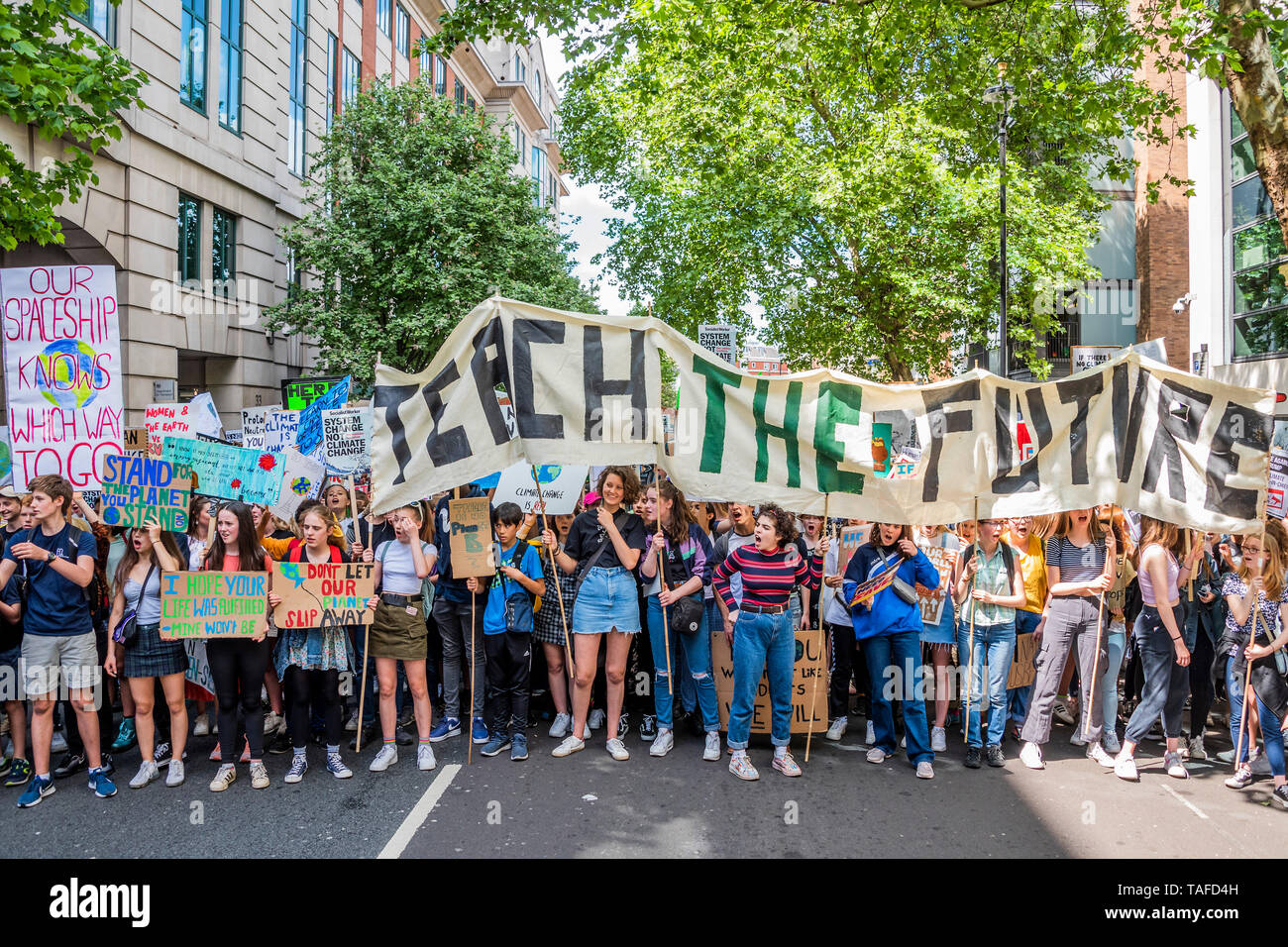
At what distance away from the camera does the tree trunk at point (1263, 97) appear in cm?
740

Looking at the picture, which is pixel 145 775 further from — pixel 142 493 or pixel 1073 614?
pixel 1073 614

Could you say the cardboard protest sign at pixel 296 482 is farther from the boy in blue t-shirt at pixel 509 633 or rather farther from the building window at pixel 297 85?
the building window at pixel 297 85

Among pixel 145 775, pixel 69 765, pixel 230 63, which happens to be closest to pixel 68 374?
pixel 69 765

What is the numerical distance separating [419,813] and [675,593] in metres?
2.35

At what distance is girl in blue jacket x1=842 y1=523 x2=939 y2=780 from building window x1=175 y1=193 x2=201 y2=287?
15507 mm

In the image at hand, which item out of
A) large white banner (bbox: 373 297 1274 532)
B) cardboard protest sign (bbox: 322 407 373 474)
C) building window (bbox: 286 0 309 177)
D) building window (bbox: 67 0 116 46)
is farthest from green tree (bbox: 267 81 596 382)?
large white banner (bbox: 373 297 1274 532)

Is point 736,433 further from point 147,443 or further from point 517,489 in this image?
point 147,443

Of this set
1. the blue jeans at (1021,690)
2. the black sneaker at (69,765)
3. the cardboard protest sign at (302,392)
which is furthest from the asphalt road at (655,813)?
the cardboard protest sign at (302,392)

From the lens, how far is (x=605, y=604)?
21.7 feet

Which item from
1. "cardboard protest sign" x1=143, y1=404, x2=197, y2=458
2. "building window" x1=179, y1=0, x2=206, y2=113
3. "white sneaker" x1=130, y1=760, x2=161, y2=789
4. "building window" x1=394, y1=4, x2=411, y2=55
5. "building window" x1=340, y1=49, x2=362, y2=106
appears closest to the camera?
"white sneaker" x1=130, y1=760, x2=161, y2=789

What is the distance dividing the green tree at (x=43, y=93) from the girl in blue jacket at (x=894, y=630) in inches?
299

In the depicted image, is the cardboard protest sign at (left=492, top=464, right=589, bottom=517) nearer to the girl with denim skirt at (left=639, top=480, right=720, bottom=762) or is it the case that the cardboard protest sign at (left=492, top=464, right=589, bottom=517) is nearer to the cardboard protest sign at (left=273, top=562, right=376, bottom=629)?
the girl with denim skirt at (left=639, top=480, right=720, bottom=762)

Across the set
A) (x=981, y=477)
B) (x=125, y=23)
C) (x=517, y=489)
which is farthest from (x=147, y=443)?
(x=125, y=23)

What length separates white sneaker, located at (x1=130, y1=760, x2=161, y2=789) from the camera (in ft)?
19.5
